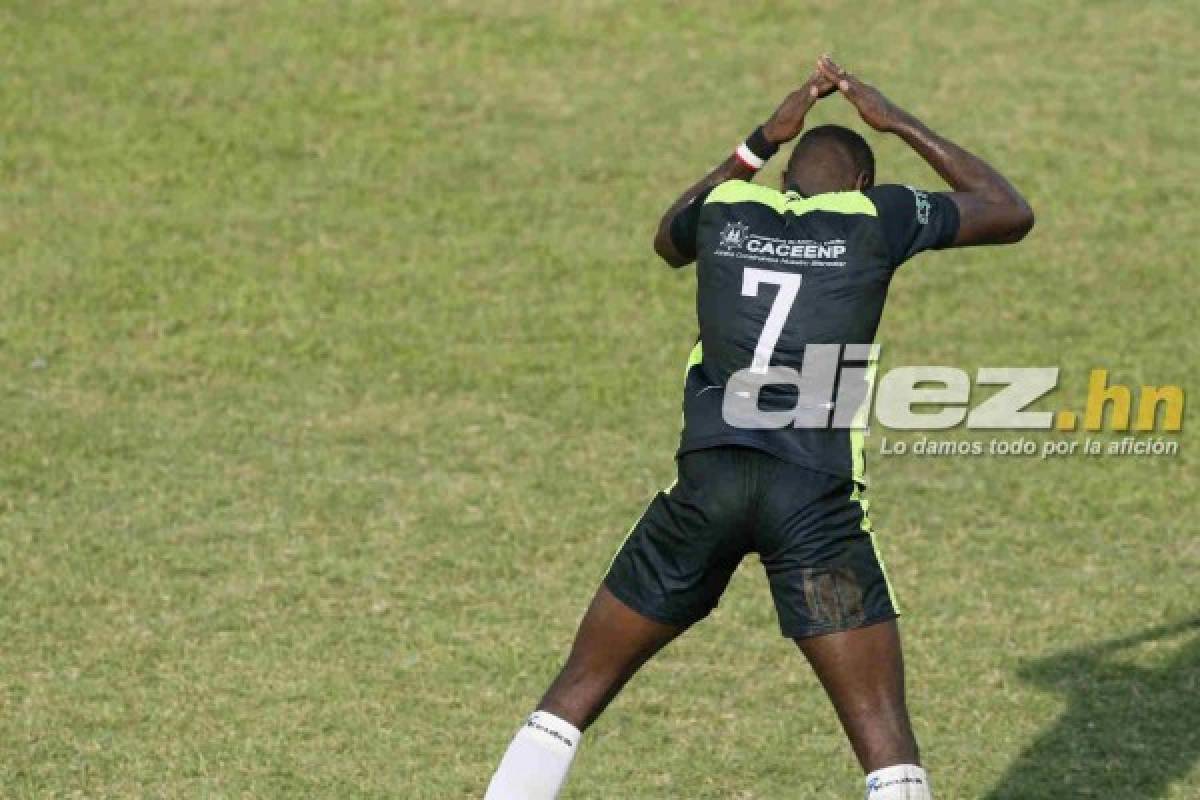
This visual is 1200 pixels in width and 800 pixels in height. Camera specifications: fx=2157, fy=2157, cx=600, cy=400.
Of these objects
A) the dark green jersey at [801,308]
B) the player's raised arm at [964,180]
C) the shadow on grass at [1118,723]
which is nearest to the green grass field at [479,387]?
the shadow on grass at [1118,723]

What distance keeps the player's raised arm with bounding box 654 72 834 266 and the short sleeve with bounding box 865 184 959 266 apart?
1.68ft

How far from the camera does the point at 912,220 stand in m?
7.28

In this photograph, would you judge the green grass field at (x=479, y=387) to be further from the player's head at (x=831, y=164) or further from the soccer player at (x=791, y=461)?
the player's head at (x=831, y=164)

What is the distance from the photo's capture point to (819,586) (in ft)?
23.5

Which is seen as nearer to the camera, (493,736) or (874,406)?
(493,736)

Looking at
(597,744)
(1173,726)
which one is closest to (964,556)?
(1173,726)

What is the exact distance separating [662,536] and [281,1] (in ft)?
44.4

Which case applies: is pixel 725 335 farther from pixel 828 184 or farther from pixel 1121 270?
pixel 1121 270

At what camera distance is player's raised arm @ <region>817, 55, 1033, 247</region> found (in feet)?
24.4

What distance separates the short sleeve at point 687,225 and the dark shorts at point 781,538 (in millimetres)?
774

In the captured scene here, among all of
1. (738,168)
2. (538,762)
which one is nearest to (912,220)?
(738,168)

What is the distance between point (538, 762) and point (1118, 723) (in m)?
3.37

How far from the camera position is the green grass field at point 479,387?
957cm

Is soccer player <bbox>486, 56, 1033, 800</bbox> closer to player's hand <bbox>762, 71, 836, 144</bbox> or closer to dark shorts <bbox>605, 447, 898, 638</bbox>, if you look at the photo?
dark shorts <bbox>605, 447, 898, 638</bbox>
